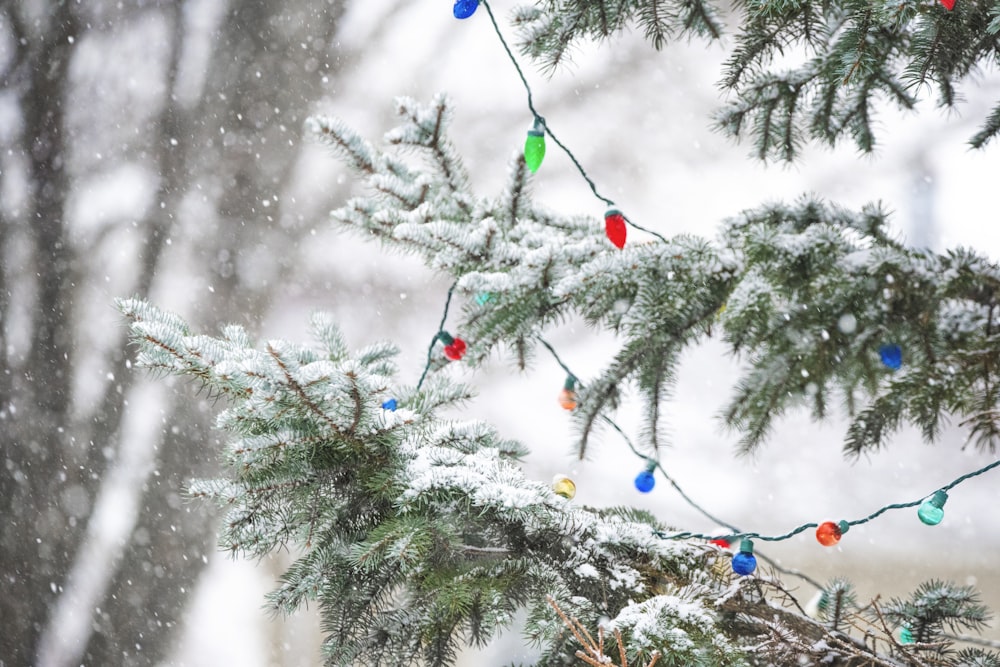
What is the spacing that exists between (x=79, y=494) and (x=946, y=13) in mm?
2761

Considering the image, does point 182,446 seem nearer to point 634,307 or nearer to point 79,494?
point 79,494

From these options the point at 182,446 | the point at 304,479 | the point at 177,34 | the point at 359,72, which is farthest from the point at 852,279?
the point at 359,72

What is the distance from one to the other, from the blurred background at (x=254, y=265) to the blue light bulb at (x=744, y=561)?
1198 mm

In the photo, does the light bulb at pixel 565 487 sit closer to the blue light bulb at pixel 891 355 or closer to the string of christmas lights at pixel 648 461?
the string of christmas lights at pixel 648 461

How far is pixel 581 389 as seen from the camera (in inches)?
33.0

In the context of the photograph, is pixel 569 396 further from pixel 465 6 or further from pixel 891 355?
pixel 465 6

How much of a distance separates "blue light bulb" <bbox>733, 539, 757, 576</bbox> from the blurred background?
1.20 m

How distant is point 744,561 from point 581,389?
0.27 metres

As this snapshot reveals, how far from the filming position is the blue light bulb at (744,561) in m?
0.63

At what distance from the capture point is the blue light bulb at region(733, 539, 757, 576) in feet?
2.08

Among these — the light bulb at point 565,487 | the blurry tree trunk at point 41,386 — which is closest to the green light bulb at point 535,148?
the light bulb at point 565,487

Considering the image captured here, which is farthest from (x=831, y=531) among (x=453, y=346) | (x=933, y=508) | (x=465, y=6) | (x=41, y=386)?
(x=41, y=386)

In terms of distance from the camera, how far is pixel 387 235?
2.73 feet

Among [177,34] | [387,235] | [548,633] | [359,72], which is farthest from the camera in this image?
[359,72]
